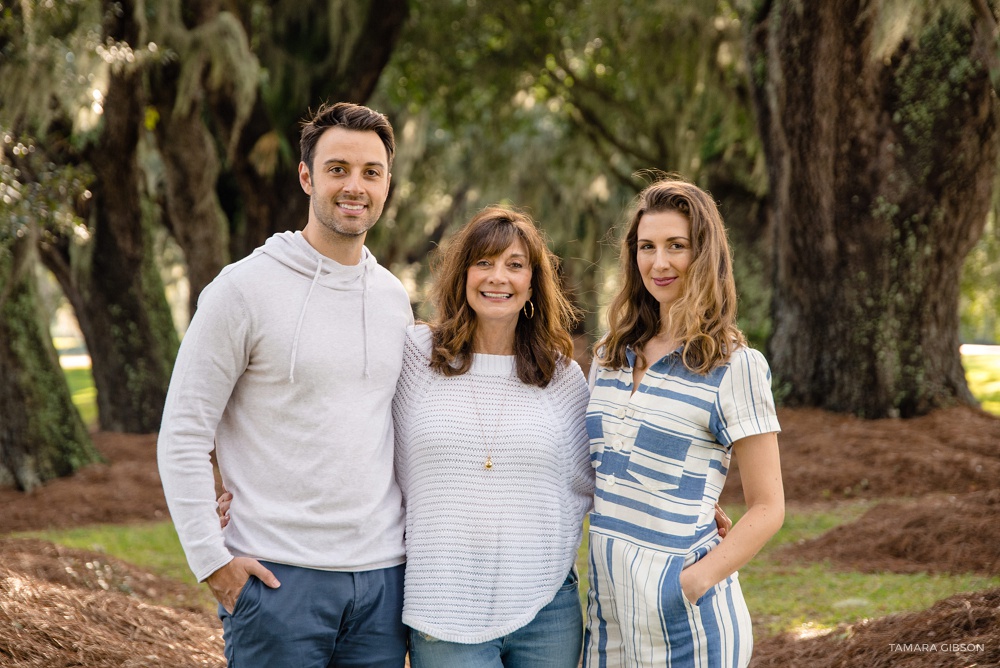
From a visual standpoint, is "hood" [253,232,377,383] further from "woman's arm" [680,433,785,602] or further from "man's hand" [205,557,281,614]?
"woman's arm" [680,433,785,602]

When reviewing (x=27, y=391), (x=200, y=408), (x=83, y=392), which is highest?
(x=200, y=408)

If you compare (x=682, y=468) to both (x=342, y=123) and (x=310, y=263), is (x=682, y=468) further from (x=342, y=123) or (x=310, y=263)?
(x=342, y=123)

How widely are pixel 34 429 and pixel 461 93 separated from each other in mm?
7457

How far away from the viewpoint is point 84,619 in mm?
3861

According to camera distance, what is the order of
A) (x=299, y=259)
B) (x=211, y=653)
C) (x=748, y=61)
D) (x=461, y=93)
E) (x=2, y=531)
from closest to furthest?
1. (x=299, y=259)
2. (x=211, y=653)
3. (x=2, y=531)
4. (x=748, y=61)
5. (x=461, y=93)

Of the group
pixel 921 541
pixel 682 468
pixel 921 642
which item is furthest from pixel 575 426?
pixel 921 541

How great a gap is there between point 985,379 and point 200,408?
64.9ft

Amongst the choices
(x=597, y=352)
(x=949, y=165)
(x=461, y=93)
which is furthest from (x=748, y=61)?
(x=597, y=352)

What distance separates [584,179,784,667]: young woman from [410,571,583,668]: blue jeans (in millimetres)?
61

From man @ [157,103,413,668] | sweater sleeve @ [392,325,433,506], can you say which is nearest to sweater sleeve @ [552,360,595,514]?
sweater sleeve @ [392,325,433,506]

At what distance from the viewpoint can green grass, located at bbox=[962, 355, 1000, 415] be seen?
1502 centimetres

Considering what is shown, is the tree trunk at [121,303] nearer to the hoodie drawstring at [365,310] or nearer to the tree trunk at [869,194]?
the tree trunk at [869,194]

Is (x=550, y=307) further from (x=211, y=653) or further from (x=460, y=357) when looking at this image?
(x=211, y=653)

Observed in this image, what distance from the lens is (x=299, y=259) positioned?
2693mm
